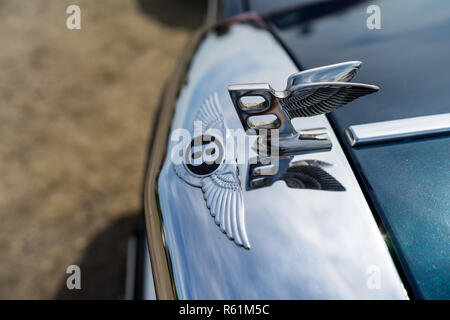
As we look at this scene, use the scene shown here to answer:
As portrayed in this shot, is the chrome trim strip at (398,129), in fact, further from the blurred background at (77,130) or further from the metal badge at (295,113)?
the blurred background at (77,130)

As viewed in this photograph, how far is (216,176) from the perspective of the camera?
951 millimetres

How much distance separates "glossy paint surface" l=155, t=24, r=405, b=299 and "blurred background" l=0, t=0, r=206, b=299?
1200 mm

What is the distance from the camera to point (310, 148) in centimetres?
96

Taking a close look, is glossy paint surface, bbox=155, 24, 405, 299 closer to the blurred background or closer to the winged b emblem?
the winged b emblem

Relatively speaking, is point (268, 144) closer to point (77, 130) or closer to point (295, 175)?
point (295, 175)

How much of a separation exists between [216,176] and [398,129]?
0.48 metres

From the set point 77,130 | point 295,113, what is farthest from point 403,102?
point 77,130

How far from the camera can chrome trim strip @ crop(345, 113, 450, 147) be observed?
92 centimetres

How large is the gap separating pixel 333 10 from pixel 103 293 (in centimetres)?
172

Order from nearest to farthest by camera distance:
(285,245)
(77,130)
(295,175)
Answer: (285,245) → (295,175) → (77,130)

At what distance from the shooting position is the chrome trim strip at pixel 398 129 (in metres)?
0.92
